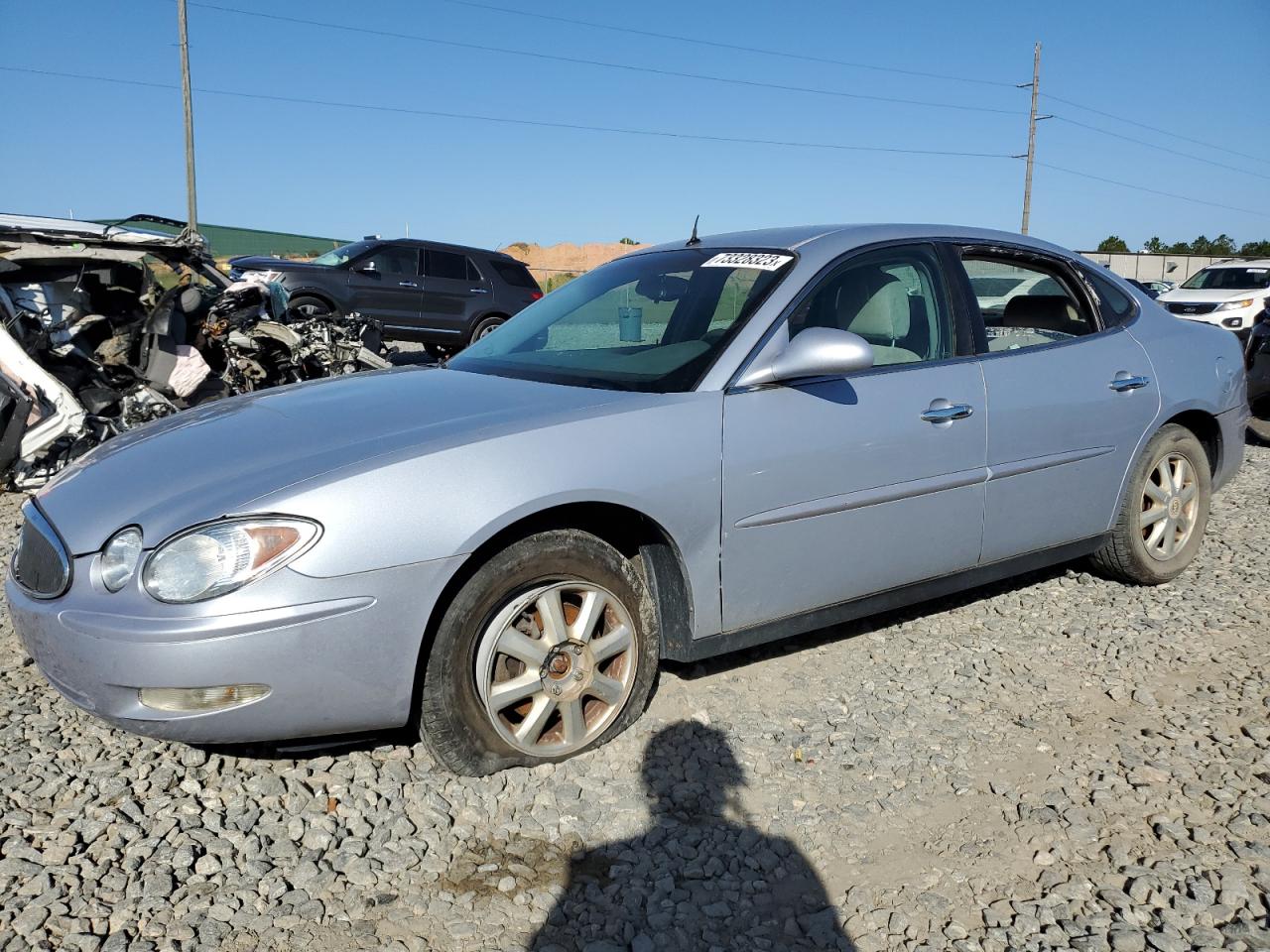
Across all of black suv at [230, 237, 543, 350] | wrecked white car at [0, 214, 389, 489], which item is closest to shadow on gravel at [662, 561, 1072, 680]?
wrecked white car at [0, 214, 389, 489]

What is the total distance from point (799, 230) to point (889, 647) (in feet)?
5.60

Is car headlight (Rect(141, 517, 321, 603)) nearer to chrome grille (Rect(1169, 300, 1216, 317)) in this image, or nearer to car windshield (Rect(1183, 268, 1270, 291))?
chrome grille (Rect(1169, 300, 1216, 317))

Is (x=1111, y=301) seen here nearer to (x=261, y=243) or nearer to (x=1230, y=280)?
(x=1230, y=280)

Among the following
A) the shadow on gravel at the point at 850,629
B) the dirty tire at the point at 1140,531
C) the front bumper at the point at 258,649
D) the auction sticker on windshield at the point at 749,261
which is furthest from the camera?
the dirty tire at the point at 1140,531

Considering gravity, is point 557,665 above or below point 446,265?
below

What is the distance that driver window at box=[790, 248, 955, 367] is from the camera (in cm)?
371

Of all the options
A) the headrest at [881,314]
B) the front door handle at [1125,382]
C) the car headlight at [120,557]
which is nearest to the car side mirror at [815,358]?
the headrest at [881,314]

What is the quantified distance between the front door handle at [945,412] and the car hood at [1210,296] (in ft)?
60.1

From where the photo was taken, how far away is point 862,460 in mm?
3439

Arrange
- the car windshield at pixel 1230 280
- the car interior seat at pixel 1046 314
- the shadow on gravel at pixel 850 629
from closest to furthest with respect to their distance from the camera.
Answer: the shadow on gravel at pixel 850 629 → the car interior seat at pixel 1046 314 → the car windshield at pixel 1230 280

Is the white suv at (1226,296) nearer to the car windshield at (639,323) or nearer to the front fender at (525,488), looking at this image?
the car windshield at (639,323)

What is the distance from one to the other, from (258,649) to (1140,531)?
385 centimetres

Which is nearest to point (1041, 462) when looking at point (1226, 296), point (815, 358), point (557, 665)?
point (815, 358)

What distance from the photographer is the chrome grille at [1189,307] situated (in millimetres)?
19188
